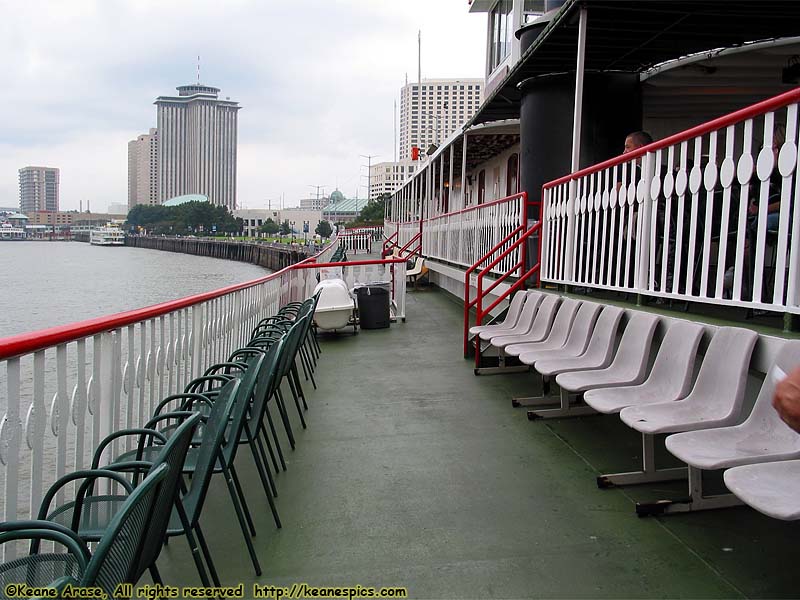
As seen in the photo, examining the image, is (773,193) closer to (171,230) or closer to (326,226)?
(326,226)

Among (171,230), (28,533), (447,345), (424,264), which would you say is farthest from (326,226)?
(28,533)

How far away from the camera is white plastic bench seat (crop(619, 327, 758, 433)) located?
315cm

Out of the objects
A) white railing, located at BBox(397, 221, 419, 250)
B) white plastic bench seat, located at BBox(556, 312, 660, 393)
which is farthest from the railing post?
white railing, located at BBox(397, 221, 419, 250)

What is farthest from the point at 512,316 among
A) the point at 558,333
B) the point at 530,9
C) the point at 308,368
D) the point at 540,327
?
the point at 530,9

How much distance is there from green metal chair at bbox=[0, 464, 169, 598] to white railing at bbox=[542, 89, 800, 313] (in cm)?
288

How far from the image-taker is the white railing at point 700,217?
321cm

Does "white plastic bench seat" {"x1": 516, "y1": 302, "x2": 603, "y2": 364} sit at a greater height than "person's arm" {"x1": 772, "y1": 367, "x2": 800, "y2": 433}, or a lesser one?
lesser

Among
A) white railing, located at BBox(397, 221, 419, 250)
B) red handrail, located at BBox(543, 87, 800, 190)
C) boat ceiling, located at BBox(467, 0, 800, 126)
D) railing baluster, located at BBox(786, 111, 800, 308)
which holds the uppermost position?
boat ceiling, located at BBox(467, 0, 800, 126)

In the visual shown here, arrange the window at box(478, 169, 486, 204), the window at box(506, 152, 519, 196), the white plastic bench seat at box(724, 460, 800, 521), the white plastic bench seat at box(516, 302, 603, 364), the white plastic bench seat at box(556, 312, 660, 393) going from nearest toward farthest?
the white plastic bench seat at box(724, 460, 800, 521) → the white plastic bench seat at box(556, 312, 660, 393) → the white plastic bench seat at box(516, 302, 603, 364) → the window at box(506, 152, 519, 196) → the window at box(478, 169, 486, 204)

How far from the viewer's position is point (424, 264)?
669 inches

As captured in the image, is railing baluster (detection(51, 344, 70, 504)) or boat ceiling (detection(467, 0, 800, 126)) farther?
boat ceiling (detection(467, 0, 800, 126))

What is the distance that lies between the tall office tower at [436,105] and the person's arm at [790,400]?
65.9m

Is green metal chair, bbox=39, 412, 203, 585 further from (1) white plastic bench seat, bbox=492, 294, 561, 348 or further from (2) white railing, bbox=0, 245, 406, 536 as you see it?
(1) white plastic bench seat, bbox=492, 294, 561, 348

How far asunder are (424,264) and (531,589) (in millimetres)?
14424
